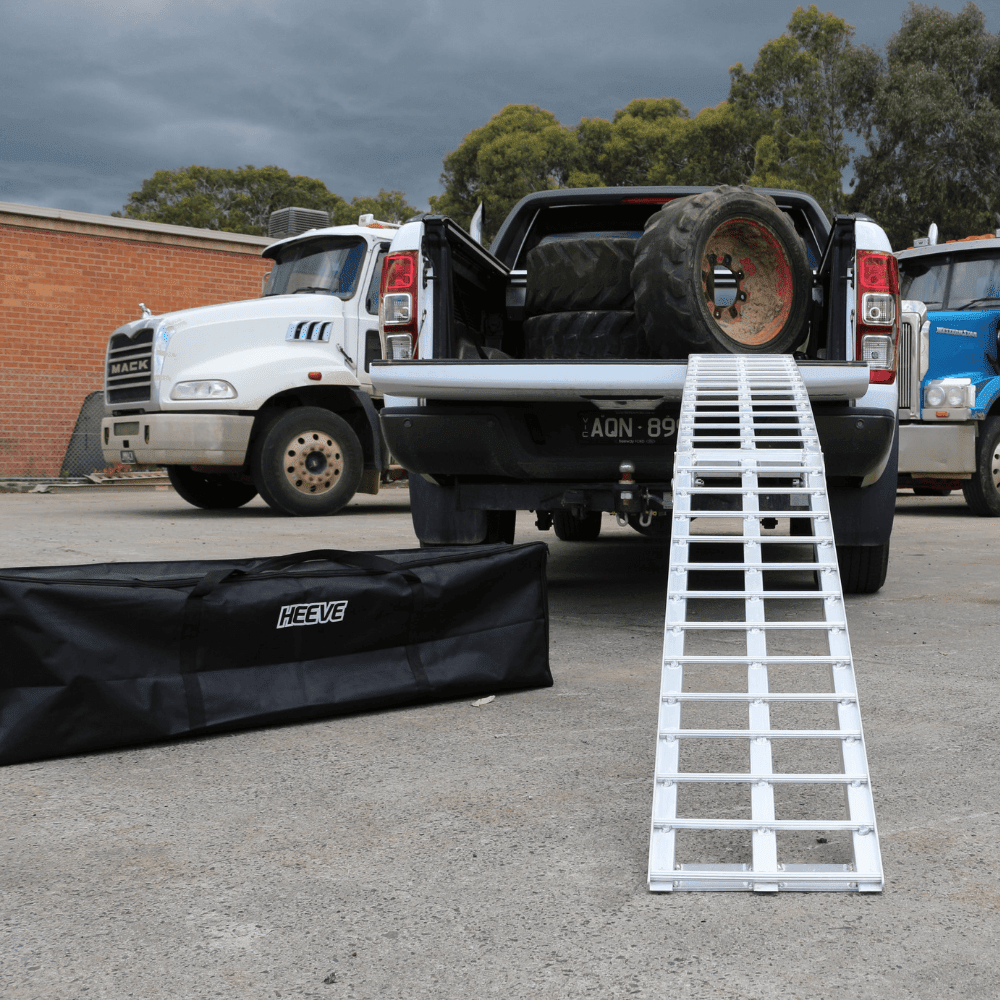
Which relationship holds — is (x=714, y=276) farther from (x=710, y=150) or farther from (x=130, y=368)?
(x=710, y=150)

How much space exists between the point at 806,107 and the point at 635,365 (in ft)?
101

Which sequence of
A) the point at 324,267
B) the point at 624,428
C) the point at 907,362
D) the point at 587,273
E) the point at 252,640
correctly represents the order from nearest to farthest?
the point at 252,640
the point at 624,428
the point at 587,273
the point at 907,362
the point at 324,267

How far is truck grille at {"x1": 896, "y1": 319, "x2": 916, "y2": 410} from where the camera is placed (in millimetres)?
9641

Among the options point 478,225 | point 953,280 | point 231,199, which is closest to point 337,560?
point 478,225

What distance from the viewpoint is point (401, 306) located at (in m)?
4.75

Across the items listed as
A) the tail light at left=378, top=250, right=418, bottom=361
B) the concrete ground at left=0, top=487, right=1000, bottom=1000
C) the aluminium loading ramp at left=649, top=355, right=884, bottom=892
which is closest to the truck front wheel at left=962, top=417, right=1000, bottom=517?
the aluminium loading ramp at left=649, top=355, right=884, bottom=892

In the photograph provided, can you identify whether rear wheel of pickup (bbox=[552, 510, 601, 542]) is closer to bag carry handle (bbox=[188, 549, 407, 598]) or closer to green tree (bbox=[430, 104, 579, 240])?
bag carry handle (bbox=[188, 549, 407, 598])

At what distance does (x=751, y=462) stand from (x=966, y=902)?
162cm

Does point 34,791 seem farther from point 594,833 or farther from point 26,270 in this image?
point 26,270

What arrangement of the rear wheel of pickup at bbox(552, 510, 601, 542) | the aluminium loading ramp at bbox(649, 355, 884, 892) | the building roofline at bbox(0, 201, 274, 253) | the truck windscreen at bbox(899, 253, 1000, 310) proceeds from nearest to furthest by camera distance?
the aluminium loading ramp at bbox(649, 355, 884, 892) < the rear wheel of pickup at bbox(552, 510, 601, 542) < the truck windscreen at bbox(899, 253, 1000, 310) < the building roofline at bbox(0, 201, 274, 253)

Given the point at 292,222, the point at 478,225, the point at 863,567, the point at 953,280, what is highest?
the point at 292,222

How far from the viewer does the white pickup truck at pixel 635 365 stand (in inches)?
172

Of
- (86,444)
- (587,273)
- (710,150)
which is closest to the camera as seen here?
(587,273)

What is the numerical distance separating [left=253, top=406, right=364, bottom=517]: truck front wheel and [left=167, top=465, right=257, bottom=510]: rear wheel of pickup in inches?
61.4
